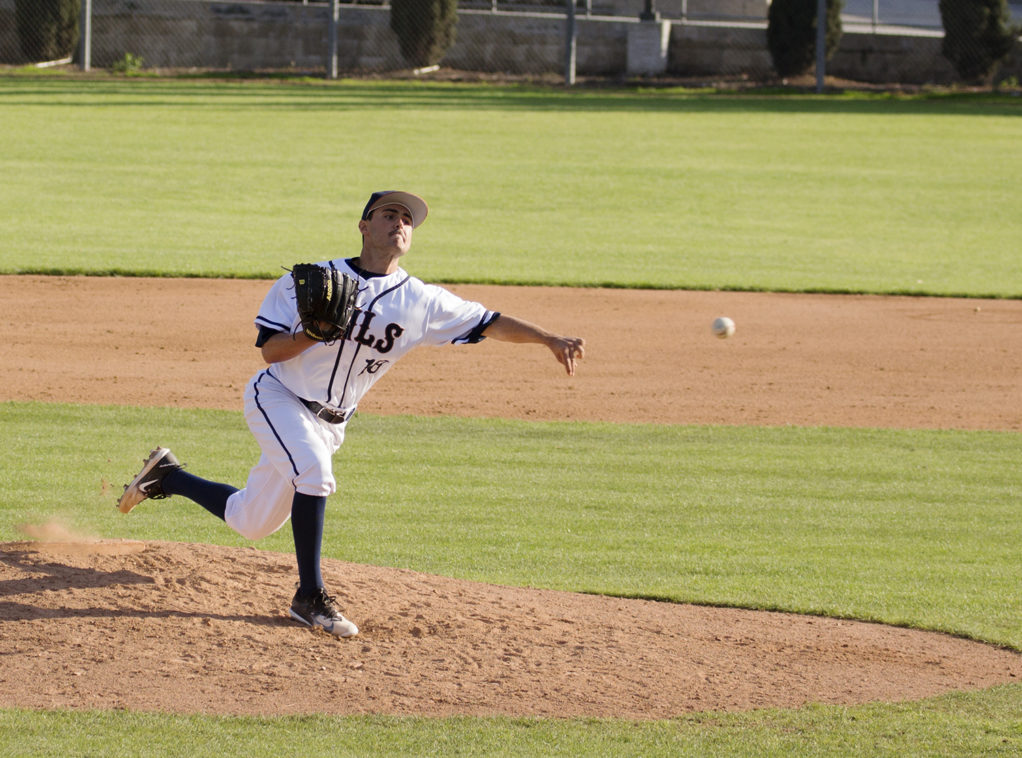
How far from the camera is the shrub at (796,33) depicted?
30.8 m

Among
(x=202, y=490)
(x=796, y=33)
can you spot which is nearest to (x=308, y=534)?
(x=202, y=490)

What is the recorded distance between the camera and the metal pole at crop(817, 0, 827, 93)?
29.6 m

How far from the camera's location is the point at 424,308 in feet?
18.1

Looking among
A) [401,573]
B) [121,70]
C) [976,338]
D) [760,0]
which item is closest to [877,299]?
[976,338]

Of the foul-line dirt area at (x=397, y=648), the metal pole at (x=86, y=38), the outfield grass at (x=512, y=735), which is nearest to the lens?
the outfield grass at (x=512, y=735)

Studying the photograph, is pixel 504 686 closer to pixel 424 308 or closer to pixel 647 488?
pixel 424 308

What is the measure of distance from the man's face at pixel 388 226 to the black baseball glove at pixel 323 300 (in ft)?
1.23

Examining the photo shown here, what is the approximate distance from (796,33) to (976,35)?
434 centimetres

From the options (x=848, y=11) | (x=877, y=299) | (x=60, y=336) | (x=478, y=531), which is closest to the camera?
(x=478, y=531)

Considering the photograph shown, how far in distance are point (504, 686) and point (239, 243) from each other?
12.4 m

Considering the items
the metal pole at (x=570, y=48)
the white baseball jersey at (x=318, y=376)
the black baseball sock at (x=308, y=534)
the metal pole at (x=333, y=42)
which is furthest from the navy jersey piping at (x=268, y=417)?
the metal pole at (x=570, y=48)

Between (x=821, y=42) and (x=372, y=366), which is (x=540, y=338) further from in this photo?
(x=821, y=42)

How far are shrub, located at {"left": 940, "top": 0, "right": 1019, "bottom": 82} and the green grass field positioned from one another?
157cm

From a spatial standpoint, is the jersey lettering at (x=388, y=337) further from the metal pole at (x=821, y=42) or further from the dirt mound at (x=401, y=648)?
the metal pole at (x=821, y=42)
